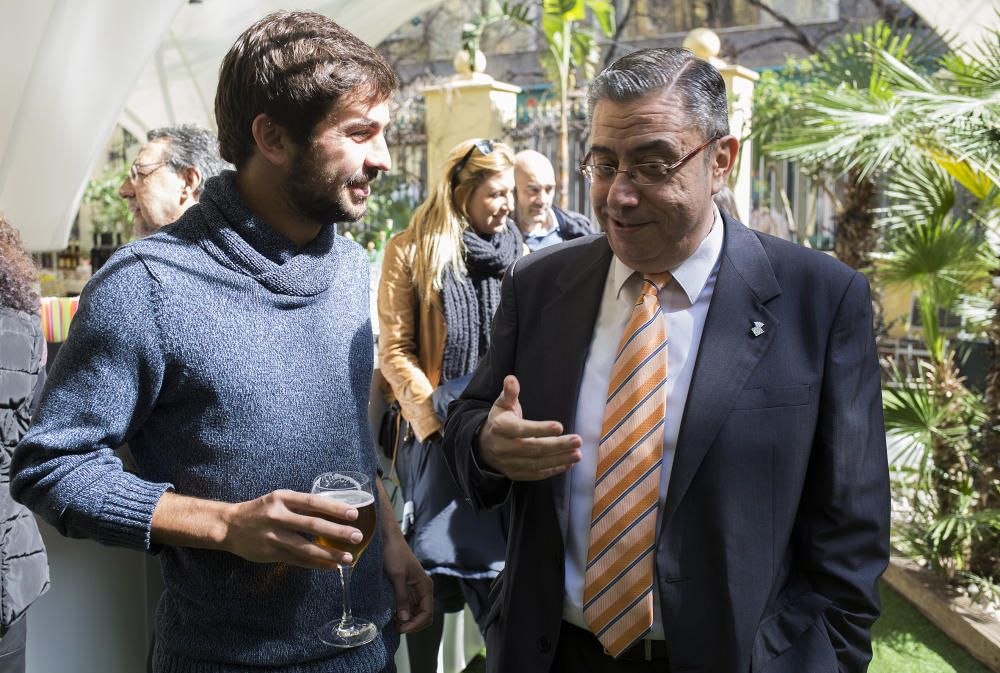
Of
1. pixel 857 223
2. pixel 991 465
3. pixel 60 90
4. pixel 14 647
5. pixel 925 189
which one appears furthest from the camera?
pixel 60 90

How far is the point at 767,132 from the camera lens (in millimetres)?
10336

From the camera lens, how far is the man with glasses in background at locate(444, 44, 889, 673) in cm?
164

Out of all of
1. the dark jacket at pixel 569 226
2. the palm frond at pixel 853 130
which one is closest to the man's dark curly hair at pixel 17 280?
the dark jacket at pixel 569 226

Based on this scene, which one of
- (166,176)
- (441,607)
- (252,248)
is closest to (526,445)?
(252,248)

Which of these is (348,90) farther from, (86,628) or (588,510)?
(86,628)

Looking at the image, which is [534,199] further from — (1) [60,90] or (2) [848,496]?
(1) [60,90]

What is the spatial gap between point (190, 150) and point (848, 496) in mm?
2930

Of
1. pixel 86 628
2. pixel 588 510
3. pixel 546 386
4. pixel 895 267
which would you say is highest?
pixel 546 386

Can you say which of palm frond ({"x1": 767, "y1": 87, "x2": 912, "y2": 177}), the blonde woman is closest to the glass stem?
the blonde woman

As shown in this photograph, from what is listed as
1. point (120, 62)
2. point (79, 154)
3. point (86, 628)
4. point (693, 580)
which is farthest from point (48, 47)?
point (693, 580)

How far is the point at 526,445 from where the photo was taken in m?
1.57

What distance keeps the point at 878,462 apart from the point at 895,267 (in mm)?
4239

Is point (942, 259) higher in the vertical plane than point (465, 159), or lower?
lower

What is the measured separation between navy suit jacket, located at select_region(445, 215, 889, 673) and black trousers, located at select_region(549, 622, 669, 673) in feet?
0.19
